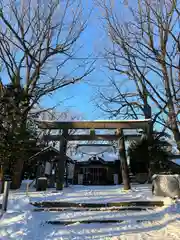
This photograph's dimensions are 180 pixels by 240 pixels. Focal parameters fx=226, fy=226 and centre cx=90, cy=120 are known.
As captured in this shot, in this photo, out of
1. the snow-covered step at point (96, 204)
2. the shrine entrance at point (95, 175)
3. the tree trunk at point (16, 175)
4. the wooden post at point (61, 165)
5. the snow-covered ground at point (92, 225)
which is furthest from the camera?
the shrine entrance at point (95, 175)

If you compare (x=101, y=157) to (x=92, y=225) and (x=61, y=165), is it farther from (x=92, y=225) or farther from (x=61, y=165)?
(x=92, y=225)

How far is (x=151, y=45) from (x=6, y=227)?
1225 centimetres

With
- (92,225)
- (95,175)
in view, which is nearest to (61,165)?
(92,225)

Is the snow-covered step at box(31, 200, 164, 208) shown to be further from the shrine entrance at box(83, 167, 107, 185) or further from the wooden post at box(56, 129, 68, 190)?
the shrine entrance at box(83, 167, 107, 185)

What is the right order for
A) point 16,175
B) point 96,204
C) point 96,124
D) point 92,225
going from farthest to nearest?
1. point 16,175
2. point 96,124
3. point 96,204
4. point 92,225

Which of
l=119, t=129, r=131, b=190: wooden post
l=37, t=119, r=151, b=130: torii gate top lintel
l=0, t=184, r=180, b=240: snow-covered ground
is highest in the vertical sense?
l=37, t=119, r=151, b=130: torii gate top lintel

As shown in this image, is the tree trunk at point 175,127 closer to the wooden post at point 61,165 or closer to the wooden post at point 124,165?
the wooden post at point 124,165

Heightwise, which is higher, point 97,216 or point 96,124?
point 96,124

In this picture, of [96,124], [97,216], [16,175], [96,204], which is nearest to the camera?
[97,216]

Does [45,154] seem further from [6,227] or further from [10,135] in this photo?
[6,227]

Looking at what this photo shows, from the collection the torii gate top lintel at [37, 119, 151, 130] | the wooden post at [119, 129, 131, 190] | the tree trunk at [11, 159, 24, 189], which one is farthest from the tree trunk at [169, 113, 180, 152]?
the tree trunk at [11, 159, 24, 189]

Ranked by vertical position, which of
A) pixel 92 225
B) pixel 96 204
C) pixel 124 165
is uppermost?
pixel 124 165

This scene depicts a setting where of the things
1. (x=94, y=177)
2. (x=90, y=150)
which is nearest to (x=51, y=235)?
(x=90, y=150)

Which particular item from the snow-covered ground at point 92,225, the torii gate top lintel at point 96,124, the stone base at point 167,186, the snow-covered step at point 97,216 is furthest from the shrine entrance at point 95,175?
the snow-covered step at point 97,216
